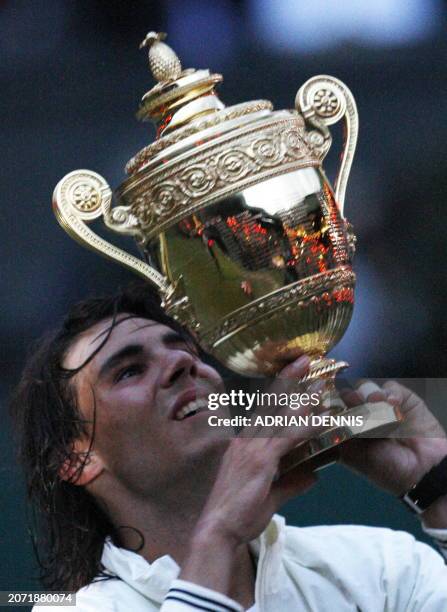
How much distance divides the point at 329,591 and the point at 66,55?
1538 millimetres

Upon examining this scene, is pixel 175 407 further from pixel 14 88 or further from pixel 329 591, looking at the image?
pixel 14 88

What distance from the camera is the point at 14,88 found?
2623 mm

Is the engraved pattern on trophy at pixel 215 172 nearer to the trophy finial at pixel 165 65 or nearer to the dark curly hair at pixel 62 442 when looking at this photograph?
the trophy finial at pixel 165 65

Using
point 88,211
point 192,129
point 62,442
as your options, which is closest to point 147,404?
point 62,442

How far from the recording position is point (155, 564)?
5.20 feet

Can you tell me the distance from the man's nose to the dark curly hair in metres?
0.12

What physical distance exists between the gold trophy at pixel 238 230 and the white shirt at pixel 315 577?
27 cm

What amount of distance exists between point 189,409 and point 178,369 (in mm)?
59

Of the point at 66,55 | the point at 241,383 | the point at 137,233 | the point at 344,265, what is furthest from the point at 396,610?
the point at 66,55

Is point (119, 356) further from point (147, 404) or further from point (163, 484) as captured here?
point (163, 484)

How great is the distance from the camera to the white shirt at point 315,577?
1.59 metres

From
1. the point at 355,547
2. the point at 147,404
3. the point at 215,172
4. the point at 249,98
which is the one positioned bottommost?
the point at 355,547

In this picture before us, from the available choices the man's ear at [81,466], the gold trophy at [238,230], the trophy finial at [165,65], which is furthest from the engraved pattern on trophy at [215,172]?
the man's ear at [81,466]

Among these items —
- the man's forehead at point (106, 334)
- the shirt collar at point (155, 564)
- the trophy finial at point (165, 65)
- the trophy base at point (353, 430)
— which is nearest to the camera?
the trophy base at point (353, 430)
